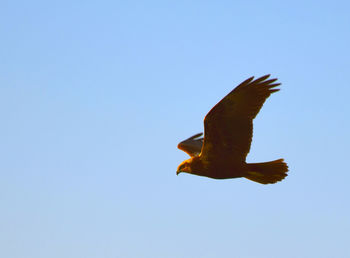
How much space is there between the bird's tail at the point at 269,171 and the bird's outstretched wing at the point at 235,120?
0.33 m

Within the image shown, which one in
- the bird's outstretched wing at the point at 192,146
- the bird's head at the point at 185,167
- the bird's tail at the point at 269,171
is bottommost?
the bird's tail at the point at 269,171

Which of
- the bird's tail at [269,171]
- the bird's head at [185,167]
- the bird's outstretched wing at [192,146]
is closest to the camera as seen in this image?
the bird's tail at [269,171]

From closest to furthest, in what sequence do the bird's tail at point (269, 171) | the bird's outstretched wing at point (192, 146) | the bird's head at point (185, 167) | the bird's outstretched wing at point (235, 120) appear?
the bird's outstretched wing at point (235, 120), the bird's tail at point (269, 171), the bird's head at point (185, 167), the bird's outstretched wing at point (192, 146)

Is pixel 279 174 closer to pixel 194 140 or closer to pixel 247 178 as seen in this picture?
pixel 247 178

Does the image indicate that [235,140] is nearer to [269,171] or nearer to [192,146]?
[269,171]

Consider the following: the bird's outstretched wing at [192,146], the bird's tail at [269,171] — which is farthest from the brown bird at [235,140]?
the bird's outstretched wing at [192,146]

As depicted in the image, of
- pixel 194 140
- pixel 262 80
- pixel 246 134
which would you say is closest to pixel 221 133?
pixel 246 134

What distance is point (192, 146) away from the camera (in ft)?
47.2

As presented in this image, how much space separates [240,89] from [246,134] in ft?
2.89

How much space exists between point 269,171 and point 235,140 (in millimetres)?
966

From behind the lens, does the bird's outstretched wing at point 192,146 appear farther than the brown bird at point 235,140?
Yes

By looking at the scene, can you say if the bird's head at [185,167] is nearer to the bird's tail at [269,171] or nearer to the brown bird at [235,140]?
the brown bird at [235,140]

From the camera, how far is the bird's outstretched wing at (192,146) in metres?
14.0

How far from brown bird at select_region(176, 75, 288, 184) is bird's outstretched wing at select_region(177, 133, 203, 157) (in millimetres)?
2017
